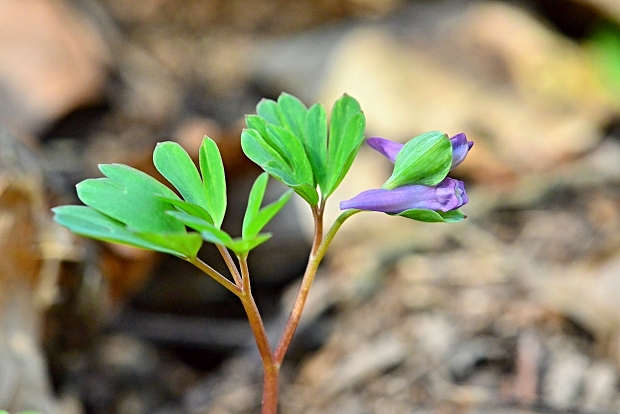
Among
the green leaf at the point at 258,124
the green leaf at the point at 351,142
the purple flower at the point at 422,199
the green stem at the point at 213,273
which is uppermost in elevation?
the green leaf at the point at 258,124

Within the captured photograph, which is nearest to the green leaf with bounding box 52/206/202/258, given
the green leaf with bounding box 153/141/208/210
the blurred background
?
the green leaf with bounding box 153/141/208/210

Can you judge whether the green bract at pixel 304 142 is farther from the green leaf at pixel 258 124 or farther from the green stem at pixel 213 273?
the green stem at pixel 213 273

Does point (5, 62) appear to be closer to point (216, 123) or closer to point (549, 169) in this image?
point (216, 123)

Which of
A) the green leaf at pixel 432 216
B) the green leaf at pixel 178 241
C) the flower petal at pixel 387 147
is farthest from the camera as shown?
the flower petal at pixel 387 147

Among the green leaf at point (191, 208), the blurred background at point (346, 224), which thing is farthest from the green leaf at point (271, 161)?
the blurred background at point (346, 224)

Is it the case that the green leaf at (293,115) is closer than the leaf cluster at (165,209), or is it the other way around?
the leaf cluster at (165,209)

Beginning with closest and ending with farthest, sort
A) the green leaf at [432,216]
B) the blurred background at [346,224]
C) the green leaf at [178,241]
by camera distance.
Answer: the green leaf at [178,241] < the green leaf at [432,216] < the blurred background at [346,224]

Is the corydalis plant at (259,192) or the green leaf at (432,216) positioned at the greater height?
the corydalis plant at (259,192)

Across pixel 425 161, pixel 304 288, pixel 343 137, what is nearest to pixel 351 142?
pixel 343 137
